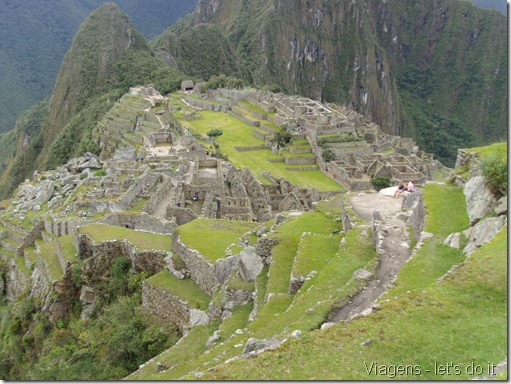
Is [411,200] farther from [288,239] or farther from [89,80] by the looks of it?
[89,80]

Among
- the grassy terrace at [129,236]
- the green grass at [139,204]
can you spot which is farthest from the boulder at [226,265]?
the green grass at [139,204]

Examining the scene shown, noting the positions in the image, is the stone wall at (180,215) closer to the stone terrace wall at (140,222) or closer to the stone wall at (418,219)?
the stone terrace wall at (140,222)

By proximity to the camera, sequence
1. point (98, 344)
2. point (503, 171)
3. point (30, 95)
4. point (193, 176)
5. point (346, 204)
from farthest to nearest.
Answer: point (30, 95) → point (193, 176) → point (346, 204) → point (98, 344) → point (503, 171)

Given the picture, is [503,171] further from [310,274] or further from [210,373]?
[210,373]

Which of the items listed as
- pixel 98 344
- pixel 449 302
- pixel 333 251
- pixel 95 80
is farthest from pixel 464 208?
pixel 95 80

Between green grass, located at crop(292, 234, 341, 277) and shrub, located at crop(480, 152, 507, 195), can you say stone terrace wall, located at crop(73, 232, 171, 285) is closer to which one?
green grass, located at crop(292, 234, 341, 277)

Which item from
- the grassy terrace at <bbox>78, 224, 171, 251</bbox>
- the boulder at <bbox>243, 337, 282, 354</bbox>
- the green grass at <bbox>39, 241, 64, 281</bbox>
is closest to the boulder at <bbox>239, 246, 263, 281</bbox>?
the grassy terrace at <bbox>78, 224, 171, 251</bbox>
